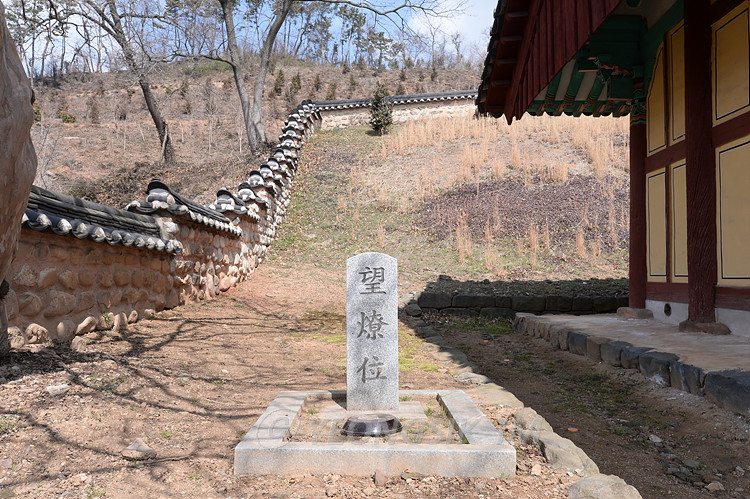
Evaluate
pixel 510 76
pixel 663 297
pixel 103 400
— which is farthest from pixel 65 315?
pixel 663 297

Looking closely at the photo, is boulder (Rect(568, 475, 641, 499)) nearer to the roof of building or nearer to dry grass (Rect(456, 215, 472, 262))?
the roof of building

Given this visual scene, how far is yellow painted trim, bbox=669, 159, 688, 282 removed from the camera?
580 centimetres

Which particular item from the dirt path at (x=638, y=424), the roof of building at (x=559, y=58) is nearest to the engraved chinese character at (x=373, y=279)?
the dirt path at (x=638, y=424)

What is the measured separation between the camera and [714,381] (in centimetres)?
364

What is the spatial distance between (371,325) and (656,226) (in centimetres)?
450

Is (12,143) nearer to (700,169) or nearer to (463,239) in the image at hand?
(700,169)

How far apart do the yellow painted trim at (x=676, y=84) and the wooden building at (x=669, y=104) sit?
0.01 m

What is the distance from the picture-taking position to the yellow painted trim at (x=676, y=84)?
5.76 meters

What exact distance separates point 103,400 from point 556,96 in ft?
23.1

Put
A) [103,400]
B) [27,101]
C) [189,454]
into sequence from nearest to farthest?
[27,101], [189,454], [103,400]

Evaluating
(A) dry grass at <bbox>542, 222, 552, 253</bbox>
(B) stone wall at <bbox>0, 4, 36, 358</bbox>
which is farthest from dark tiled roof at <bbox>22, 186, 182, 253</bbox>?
(A) dry grass at <bbox>542, 222, 552, 253</bbox>

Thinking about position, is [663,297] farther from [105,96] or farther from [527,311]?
[105,96]

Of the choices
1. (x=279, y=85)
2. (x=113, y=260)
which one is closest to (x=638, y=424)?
(x=113, y=260)

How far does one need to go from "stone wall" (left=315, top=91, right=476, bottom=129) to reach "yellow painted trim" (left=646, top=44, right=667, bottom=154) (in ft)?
47.9
